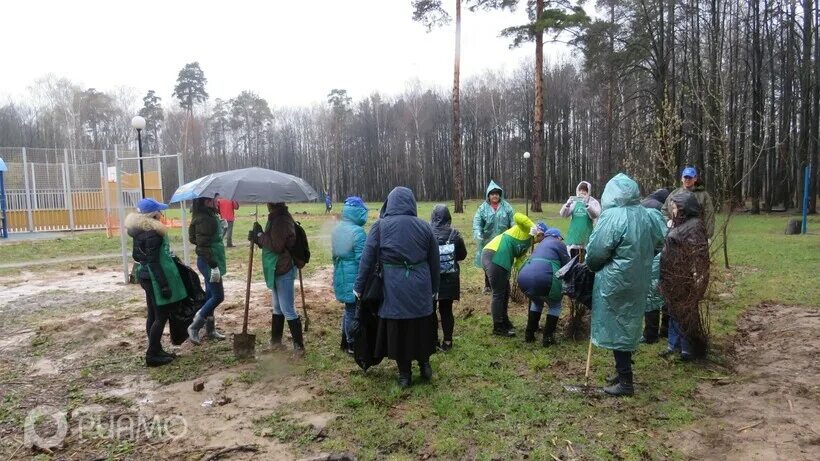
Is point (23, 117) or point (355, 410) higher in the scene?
point (23, 117)

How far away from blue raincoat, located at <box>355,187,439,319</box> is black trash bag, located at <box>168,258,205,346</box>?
2144mm

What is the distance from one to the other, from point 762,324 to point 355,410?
4.98 meters

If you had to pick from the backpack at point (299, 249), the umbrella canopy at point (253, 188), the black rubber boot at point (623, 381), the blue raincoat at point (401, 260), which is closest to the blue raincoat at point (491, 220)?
the backpack at point (299, 249)

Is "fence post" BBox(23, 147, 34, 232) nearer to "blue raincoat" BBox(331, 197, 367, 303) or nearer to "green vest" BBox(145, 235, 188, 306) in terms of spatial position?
"green vest" BBox(145, 235, 188, 306)

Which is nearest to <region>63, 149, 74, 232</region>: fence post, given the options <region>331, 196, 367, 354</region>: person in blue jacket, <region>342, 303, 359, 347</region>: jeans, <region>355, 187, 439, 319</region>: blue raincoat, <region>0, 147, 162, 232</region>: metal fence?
<region>0, 147, 162, 232</region>: metal fence

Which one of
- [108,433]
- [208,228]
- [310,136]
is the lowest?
[108,433]

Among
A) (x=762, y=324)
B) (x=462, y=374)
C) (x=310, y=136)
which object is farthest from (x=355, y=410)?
(x=310, y=136)

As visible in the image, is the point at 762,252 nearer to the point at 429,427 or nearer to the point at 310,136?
the point at 429,427

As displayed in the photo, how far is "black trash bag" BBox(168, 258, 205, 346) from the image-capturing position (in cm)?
534

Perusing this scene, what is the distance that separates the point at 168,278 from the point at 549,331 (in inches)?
154

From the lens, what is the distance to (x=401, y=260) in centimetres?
431

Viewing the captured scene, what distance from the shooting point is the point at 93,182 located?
22.2m

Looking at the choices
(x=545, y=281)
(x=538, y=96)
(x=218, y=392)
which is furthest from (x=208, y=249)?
(x=538, y=96)

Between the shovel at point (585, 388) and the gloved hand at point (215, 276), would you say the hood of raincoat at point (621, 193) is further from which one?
the gloved hand at point (215, 276)
